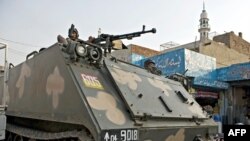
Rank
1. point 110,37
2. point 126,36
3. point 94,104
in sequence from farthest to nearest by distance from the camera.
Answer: point 126,36 < point 110,37 < point 94,104

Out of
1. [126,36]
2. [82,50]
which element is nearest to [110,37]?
[126,36]

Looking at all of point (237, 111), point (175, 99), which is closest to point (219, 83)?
point (237, 111)

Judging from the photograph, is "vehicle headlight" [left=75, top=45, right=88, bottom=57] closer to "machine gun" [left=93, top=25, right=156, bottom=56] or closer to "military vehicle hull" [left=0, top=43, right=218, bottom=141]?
"military vehicle hull" [left=0, top=43, right=218, bottom=141]

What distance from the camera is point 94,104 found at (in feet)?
12.8

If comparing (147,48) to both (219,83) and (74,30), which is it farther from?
(74,30)

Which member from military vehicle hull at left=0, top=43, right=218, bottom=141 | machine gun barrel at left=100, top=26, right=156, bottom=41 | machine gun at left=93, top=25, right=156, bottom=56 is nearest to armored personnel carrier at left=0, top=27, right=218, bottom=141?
military vehicle hull at left=0, top=43, right=218, bottom=141

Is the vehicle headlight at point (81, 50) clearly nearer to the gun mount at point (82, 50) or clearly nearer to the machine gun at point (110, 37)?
the gun mount at point (82, 50)

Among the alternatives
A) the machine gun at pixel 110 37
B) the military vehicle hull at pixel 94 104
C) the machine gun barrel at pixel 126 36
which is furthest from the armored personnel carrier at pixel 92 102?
the machine gun barrel at pixel 126 36

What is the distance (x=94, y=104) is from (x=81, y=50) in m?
0.82

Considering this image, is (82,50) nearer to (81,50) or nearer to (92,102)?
(81,50)

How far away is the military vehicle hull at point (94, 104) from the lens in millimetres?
3881

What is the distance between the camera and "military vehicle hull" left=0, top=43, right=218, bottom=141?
3881mm

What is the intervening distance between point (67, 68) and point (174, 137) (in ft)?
5.35

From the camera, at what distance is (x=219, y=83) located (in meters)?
20.0
